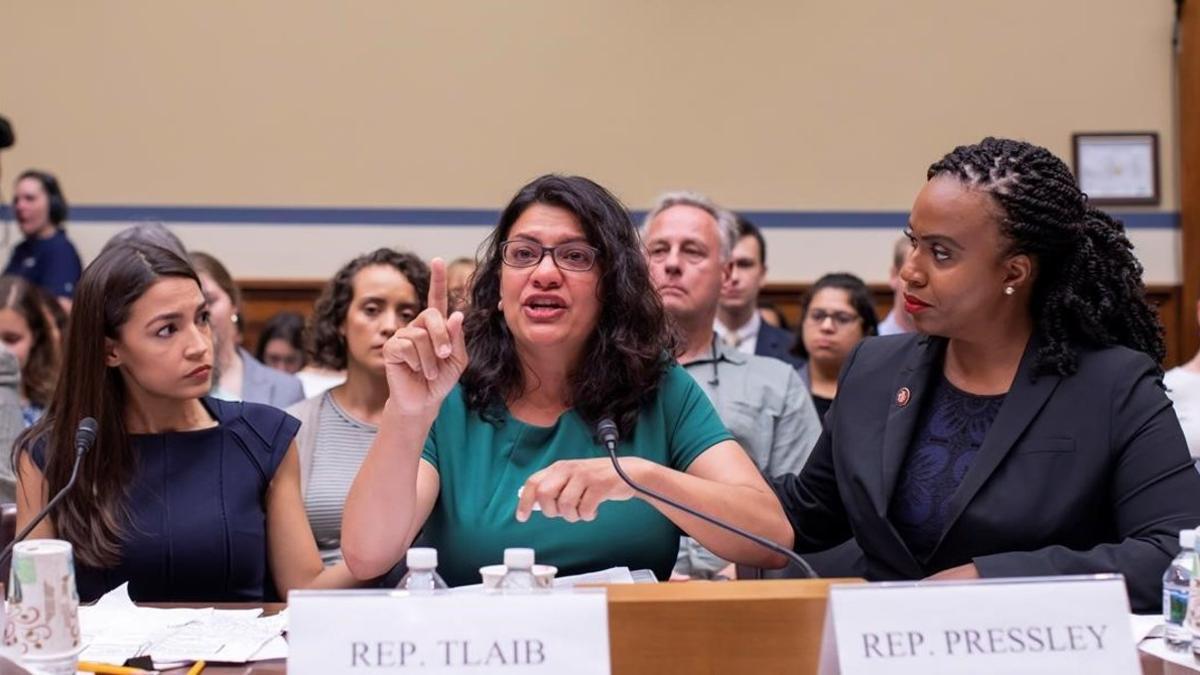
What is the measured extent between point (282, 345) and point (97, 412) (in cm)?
318

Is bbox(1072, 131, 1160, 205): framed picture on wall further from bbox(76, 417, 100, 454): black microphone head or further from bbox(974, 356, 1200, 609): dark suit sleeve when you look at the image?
bbox(76, 417, 100, 454): black microphone head

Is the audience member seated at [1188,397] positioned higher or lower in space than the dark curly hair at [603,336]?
lower

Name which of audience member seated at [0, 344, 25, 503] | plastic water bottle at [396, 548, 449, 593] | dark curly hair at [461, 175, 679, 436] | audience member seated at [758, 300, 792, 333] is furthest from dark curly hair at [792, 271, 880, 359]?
plastic water bottle at [396, 548, 449, 593]

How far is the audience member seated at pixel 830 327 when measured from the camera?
4.16m

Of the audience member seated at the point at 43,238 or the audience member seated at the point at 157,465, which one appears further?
the audience member seated at the point at 43,238

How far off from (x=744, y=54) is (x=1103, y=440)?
194 inches

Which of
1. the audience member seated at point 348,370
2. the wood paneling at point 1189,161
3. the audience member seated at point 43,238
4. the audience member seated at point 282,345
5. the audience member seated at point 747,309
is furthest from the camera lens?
the wood paneling at point 1189,161

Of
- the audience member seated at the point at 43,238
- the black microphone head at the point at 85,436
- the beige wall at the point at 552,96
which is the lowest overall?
the black microphone head at the point at 85,436

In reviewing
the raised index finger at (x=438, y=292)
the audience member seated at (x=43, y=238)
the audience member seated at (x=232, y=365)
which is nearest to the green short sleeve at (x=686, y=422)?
the raised index finger at (x=438, y=292)

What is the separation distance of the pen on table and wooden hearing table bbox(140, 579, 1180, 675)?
576mm

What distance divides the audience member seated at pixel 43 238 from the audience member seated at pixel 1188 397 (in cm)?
471

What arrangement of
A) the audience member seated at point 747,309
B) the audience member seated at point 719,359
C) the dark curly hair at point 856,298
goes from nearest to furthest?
1. the audience member seated at point 719,359
2. the dark curly hair at point 856,298
3. the audience member seated at point 747,309

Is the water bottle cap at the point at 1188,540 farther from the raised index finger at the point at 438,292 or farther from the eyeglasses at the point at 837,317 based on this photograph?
the eyeglasses at the point at 837,317

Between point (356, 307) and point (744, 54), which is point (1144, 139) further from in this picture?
point (356, 307)
